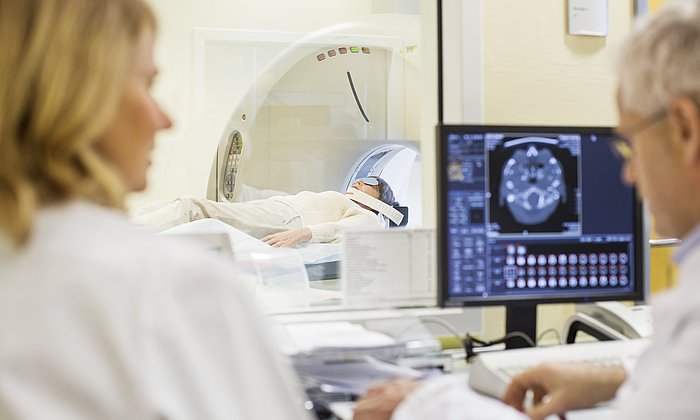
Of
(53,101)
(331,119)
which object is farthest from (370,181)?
(53,101)

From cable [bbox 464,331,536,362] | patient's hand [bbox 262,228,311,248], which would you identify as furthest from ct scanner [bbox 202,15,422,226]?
cable [bbox 464,331,536,362]

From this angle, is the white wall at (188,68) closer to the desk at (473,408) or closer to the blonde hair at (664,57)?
the desk at (473,408)

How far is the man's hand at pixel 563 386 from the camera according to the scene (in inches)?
52.9

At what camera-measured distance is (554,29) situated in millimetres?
2154

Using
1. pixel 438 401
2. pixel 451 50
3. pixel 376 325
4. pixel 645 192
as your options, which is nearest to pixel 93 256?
pixel 438 401

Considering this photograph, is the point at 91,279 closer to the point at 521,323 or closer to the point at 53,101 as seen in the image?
the point at 53,101

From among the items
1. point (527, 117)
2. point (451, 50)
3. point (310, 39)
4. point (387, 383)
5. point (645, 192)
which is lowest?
point (387, 383)

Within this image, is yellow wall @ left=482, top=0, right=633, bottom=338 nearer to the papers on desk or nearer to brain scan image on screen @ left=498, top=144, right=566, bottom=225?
brain scan image on screen @ left=498, top=144, right=566, bottom=225

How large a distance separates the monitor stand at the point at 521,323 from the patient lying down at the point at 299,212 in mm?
1565

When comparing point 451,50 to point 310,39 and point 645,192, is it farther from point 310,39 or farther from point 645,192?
point 310,39

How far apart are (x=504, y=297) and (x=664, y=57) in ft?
2.65

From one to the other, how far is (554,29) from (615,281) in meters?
0.71

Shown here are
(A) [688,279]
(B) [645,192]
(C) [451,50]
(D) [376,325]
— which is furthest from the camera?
A: (C) [451,50]

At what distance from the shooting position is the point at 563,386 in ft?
4.44
